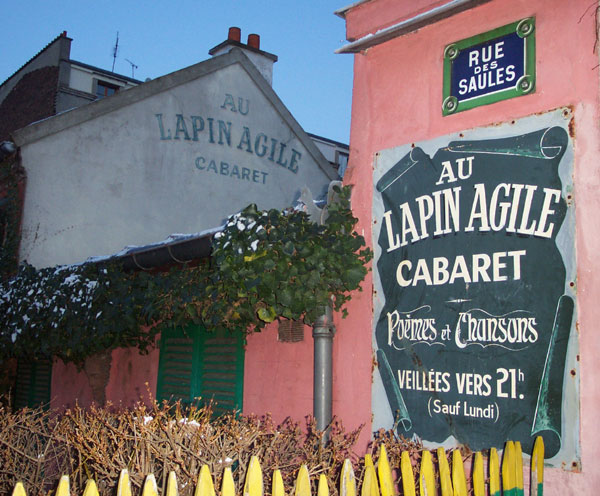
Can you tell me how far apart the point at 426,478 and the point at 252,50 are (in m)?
13.5

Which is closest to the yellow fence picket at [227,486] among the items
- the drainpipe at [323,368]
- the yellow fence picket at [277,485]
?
the yellow fence picket at [277,485]

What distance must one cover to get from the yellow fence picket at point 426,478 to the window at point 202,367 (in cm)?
332

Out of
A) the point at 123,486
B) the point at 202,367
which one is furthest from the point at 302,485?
the point at 202,367

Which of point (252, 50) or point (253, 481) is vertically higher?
point (252, 50)

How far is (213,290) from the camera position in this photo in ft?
18.9

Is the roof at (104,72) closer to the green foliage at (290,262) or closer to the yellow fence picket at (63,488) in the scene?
the green foliage at (290,262)

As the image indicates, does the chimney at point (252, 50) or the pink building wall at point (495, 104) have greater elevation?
the chimney at point (252, 50)

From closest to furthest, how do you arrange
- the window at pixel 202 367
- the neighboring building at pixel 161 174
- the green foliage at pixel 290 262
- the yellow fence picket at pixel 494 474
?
the yellow fence picket at pixel 494 474, the green foliage at pixel 290 262, the window at pixel 202 367, the neighboring building at pixel 161 174

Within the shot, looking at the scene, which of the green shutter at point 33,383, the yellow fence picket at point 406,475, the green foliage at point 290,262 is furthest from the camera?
the green shutter at point 33,383

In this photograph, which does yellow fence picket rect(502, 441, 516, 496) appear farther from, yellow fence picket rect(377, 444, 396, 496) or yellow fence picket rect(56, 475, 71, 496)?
yellow fence picket rect(56, 475, 71, 496)

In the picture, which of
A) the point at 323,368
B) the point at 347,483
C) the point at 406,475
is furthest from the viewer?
the point at 323,368

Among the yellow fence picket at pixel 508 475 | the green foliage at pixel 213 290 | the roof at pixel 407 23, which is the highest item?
the roof at pixel 407 23

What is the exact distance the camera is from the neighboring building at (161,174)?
25.2 feet

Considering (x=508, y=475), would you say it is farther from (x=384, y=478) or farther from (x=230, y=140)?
(x=230, y=140)
